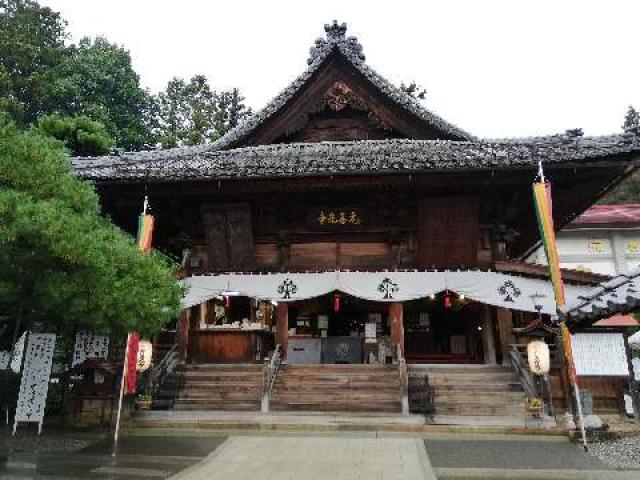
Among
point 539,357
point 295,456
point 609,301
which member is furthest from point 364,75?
point 609,301

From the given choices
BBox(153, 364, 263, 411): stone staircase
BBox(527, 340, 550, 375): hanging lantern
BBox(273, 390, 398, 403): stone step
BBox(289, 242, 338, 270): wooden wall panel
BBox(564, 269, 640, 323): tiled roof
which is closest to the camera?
BBox(564, 269, 640, 323): tiled roof

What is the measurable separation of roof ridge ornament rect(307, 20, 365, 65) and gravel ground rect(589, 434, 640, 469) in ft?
45.6

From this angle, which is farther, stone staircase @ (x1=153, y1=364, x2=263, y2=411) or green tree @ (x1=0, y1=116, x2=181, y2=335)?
stone staircase @ (x1=153, y1=364, x2=263, y2=411)

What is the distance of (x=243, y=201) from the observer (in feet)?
46.0

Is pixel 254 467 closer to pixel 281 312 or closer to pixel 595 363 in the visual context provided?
pixel 281 312

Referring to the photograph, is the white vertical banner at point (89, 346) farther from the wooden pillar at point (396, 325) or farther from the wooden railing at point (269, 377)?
the wooden pillar at point (396, 325)

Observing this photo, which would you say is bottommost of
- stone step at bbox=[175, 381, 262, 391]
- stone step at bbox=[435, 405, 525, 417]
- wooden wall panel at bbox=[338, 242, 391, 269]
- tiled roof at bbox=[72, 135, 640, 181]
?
stone step at bbox=[435, 405, 525, 417]

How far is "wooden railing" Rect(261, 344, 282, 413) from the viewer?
11719 millimetres

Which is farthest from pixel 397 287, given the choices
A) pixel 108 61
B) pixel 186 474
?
pixel 108 61

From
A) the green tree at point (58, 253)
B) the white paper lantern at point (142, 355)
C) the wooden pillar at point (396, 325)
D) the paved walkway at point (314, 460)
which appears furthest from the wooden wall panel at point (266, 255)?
the green tree at point (58, 253)

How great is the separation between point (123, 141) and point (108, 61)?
7548mm

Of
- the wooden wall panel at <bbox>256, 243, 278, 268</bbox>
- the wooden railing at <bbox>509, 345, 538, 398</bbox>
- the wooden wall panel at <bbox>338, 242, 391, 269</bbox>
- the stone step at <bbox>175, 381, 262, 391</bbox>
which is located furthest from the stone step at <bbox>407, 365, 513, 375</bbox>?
the wooden wall panel at <bbox>256, 243, 278, 268</bbox>

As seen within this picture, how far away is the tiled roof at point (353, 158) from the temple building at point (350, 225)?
0.07 m

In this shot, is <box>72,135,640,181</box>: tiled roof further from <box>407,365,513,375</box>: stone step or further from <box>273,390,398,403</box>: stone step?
<box>273,390,398,403</box>: stone step
